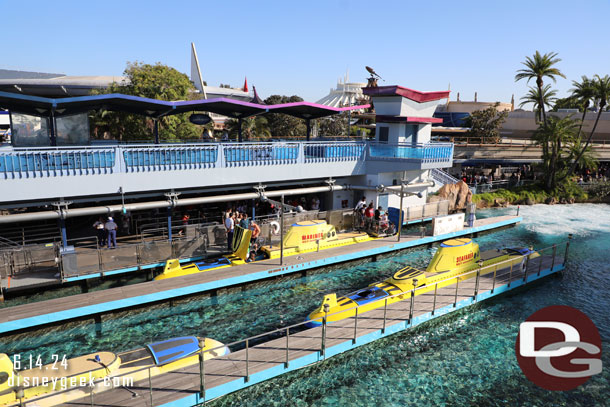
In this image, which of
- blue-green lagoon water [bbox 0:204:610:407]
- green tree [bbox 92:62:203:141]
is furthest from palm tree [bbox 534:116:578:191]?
green tree [bbox 92:62:203:141]

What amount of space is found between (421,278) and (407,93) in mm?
16212

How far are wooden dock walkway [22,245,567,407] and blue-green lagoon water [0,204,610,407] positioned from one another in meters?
0.46

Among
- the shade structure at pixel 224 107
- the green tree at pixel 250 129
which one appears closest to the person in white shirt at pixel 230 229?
the shade structure at pixel 224 107

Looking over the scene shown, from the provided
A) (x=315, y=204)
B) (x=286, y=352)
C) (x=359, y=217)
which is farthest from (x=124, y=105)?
(x=286, y=352)

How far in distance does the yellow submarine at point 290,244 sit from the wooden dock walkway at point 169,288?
490 millimetres

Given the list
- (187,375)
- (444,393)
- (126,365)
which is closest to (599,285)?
(444,393)

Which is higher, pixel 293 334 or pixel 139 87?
pixel 139 87

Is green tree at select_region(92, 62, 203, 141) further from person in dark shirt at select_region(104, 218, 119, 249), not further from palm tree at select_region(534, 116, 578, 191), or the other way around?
palm tree at select_region(534, 116, 578, 191)

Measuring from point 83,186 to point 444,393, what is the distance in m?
18.0

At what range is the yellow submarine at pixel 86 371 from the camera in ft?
34.1

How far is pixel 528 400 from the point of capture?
494 inches

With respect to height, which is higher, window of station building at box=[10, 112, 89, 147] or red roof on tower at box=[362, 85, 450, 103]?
red roof on tower at box=[362, 85, 450, 103]

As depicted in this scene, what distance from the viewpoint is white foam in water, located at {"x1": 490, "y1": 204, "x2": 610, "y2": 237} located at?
32406 mm

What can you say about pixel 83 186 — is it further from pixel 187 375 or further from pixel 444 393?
pixel 444 393
